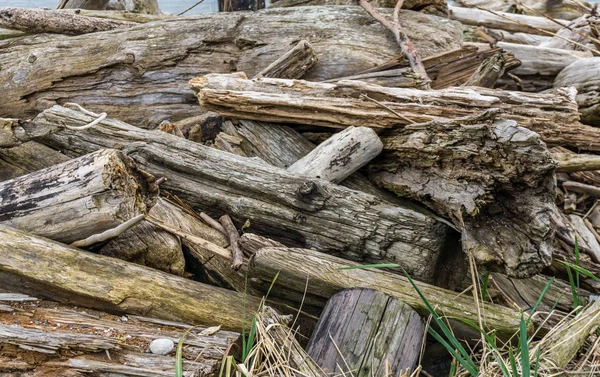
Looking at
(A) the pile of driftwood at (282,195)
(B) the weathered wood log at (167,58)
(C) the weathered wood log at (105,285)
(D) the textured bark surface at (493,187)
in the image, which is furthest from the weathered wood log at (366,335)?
(B) the weathered wood log at (167,58)

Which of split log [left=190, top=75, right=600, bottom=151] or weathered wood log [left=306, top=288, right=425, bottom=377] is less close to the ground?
split log [left=190, top=75, right=600, bottom=151]

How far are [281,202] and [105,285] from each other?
1021mm

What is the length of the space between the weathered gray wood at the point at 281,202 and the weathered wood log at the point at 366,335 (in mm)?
398

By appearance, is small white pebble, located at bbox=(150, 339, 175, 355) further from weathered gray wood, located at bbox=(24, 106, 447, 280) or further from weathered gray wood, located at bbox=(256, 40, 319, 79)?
weathered gray wood, located at bbox=(256, 40, 319, 79)

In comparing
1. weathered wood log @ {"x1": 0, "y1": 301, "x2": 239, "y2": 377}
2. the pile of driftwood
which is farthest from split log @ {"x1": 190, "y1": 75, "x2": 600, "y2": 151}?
weathered wood log @ {"x1": 0, "y1": 301, "x2": 239, "y2": 377}

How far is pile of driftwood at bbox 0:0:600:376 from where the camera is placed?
Result: 8.07 ft

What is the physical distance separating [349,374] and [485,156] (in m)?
1.21

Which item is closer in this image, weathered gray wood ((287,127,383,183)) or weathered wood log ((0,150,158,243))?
weathered wood log ((0,150,158,243))

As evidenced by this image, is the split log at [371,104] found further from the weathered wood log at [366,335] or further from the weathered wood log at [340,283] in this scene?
the weathered wood log at [366,335]

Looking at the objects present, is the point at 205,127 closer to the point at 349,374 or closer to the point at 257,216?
the point at 257,216

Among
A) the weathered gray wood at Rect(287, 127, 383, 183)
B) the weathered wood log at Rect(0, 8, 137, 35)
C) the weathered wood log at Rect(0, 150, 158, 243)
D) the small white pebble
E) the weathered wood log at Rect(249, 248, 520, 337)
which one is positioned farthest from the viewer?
the weathered wood log at Rect(0, 8, 137, 35)

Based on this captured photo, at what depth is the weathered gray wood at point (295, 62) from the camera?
417 cm

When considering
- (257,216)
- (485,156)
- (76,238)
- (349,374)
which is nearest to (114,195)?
(76,238)

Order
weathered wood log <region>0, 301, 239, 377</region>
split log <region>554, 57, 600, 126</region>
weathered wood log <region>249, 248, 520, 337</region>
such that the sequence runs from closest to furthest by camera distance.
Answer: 1. weathered wood log <region>0, 301, 239, 377</region>
2. weathered wood log <region>249, 248, 520, 337</region>
3. split log <region>554, 57, 600, 126</region>
